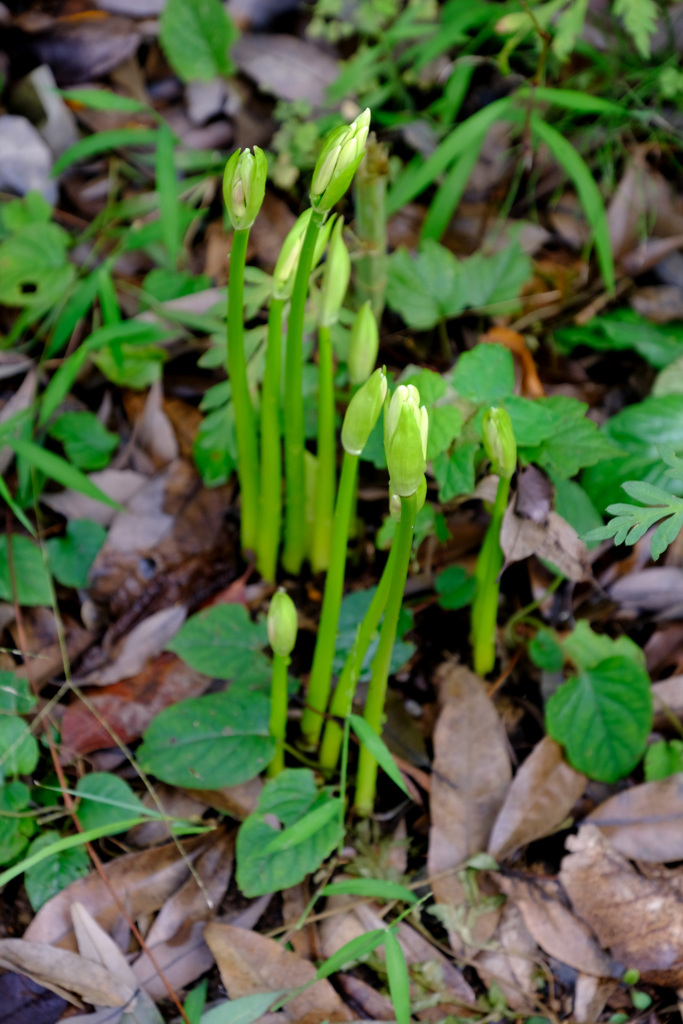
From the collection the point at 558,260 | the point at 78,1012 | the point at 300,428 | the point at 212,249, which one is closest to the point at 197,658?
the point at 300,428

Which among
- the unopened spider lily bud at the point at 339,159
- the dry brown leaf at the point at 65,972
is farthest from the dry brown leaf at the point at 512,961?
the unopened spider lily bud at the point at 339,159

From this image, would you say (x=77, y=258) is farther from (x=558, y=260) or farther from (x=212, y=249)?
(x=558, y=260)

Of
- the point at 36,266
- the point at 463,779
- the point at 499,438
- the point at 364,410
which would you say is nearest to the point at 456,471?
the point at 499,438

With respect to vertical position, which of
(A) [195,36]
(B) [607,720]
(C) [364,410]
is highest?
(A) [195,36]

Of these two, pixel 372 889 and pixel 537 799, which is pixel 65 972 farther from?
pixel 537 799

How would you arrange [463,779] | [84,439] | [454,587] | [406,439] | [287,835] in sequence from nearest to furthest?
[406,439]
[287,835]
[463,779]
[454,587]
[84,439]

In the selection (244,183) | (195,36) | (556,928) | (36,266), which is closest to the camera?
(244,183)
